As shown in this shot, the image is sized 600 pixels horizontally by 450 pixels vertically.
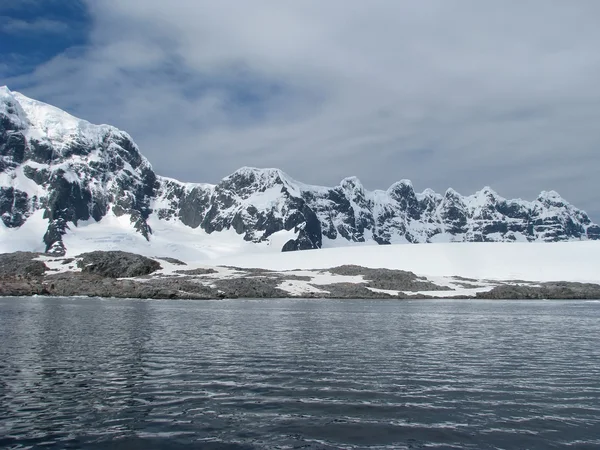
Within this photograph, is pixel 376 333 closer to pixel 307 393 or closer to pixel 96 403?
pixel 307 393

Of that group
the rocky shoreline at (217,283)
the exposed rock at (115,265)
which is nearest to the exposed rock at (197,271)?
the rocky shoreline at (217,283)

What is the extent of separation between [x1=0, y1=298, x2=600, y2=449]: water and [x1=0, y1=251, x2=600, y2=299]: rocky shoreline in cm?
6827

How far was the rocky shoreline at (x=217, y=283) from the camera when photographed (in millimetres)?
105250

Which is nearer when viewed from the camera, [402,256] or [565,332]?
[565,332]

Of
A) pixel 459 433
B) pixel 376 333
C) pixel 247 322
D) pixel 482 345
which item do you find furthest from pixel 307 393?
pixel 247 322

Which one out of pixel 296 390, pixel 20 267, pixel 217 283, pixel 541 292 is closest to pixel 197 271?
pixel 217 283

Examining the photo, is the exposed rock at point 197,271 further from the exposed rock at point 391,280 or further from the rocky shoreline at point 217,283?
the exposed rock at point 391,280

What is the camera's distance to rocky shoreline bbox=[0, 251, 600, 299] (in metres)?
105

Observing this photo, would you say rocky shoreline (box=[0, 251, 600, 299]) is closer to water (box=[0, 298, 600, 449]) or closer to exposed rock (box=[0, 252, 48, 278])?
exposed rock (box=[0, 252, 48, 278])

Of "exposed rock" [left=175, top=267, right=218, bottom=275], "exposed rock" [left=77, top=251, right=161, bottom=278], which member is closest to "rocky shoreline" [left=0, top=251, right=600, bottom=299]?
"exposed rock" [left=77, top=251, right=161, bottom=278]

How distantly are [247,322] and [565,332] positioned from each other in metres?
25.9

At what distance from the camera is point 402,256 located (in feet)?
529

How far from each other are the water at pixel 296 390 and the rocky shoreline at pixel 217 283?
68274mm

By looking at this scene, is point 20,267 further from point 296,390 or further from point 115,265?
point 296,390
